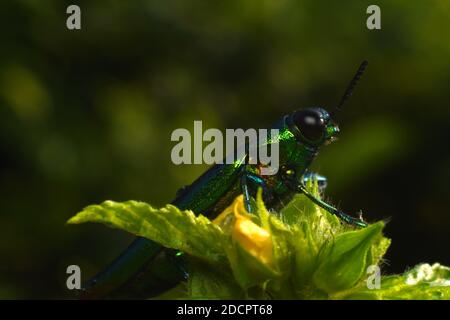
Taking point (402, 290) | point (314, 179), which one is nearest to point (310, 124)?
point (314, 179)

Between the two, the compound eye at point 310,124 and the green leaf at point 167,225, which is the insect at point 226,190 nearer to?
the compound eye at point 310,124

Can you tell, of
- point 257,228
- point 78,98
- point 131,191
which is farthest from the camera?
point 78,98

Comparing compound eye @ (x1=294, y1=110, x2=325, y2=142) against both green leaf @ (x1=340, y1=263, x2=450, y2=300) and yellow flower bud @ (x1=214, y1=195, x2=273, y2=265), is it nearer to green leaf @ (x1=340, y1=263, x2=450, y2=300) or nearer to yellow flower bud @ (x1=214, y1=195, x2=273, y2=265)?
green leaf @ (x1=340, y1=263, x2=450, y2=300)

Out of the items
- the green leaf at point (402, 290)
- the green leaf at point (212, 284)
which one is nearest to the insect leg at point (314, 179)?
the green leaf at point (402, 290)

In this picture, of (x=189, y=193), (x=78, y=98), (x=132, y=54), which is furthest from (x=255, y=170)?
(x=132, y=54)

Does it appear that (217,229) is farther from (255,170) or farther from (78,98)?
(78,98)

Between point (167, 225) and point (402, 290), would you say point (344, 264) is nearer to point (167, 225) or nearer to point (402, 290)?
point (402, 290)

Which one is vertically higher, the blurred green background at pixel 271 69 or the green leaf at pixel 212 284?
the blurred green background at pixel 271 69
